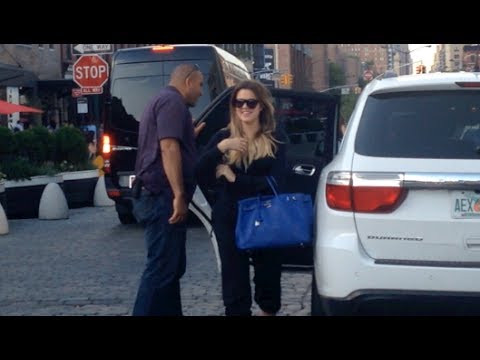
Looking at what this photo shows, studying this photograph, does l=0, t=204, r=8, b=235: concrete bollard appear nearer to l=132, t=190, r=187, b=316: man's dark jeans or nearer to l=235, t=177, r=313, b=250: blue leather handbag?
l=132, t=190, r=187, b=316: man's dark jeans

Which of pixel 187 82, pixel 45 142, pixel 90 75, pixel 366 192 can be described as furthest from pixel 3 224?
pixel 366 192

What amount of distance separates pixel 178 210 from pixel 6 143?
11354mm

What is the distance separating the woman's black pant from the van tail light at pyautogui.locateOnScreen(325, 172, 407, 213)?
2.87ft

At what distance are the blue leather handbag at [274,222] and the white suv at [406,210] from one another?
0.34 m

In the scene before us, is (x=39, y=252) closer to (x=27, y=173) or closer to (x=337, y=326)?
(x=27, y=173)

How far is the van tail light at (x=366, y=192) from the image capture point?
5.19m

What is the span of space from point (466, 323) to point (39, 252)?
6.76m

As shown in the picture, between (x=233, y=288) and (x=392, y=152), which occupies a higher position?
(x=392, y=152)

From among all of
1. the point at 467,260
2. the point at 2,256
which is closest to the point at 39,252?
the point at 2,256

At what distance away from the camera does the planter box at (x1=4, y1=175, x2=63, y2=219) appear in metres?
15.9

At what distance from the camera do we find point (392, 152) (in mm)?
5293

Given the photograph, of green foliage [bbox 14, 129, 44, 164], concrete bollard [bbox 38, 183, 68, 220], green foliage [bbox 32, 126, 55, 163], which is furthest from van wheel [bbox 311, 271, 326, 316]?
green foliage [bbox 32, 126, 55, 163]

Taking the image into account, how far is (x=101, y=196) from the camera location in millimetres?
18453

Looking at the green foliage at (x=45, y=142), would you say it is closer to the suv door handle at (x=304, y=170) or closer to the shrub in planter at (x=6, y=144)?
the shrub in planter at (x=6, y=144)
